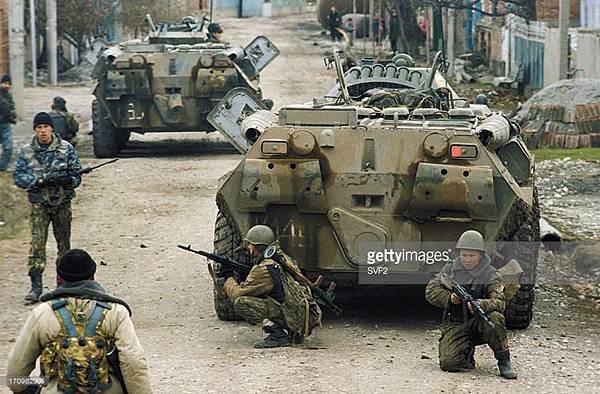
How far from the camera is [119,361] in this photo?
19.4 feet

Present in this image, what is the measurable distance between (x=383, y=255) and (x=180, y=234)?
4910mm

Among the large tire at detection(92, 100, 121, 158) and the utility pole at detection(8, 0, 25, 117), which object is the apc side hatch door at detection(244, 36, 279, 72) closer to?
the large tire at detection(92, 100, 121, 158)

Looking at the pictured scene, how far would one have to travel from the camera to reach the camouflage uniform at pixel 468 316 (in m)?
8.83

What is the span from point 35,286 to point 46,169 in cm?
99

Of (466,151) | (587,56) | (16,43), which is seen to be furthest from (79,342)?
(587,56)

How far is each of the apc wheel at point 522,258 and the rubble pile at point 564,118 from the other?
10668 mm

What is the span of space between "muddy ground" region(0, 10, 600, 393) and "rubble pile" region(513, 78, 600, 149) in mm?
5859

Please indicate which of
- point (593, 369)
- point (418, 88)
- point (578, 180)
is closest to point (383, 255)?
point (593, 369)

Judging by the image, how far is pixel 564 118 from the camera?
21.5 meters

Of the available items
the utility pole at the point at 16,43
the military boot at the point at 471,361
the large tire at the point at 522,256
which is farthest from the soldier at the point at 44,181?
the utility pole at the point at 16,43

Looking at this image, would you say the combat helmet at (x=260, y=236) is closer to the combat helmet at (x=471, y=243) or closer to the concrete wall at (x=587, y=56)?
the combat helmet at (x=471, y=243)

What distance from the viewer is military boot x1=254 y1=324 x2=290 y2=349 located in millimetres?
9602

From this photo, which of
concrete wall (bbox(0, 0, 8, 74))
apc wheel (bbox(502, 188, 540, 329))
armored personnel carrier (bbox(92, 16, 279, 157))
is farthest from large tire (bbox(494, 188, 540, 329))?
concrete wall (bbox(0, 0, 8, 74))

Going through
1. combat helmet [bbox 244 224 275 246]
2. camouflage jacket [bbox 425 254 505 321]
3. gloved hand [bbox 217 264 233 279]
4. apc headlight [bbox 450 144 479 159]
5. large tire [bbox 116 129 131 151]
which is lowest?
large tire [bbox 116 129 131 151]
